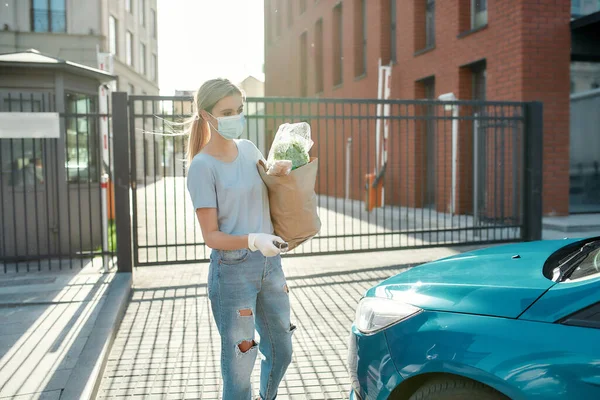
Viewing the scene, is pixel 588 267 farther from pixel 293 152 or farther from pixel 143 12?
pixel 143 12

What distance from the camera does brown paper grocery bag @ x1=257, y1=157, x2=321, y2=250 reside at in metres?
2.80

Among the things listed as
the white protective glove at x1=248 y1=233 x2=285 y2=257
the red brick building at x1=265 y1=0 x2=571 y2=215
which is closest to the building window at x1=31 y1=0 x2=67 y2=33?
the red brick building at x1=265 y1=0 x2=571 y2=215

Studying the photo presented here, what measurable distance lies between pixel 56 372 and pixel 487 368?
3.07 meters

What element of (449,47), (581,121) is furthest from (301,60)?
(581,121)

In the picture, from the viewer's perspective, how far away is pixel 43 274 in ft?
24.9

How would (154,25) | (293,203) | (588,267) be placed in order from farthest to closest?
(154,25)
(293,203)
(588,267)

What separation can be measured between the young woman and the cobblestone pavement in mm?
1315

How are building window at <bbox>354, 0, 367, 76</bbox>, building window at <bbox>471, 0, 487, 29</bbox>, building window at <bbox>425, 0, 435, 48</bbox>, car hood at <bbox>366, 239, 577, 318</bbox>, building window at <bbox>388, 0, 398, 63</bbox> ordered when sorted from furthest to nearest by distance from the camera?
building window at <bbox>354, 0, 367, 76</bbox>, building window at <bbox>388, 0, 398, 63</bbox>, building window at <bbox>425, 0, 435, 48</bbox>, building window at <bbox>471, 0, 487, 29</bbox>, car hood at <bbox>366, 239, 577, 318</bbox>

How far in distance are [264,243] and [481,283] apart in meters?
0.94

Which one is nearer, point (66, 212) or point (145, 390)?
point (145, 390)

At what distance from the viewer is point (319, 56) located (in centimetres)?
2583

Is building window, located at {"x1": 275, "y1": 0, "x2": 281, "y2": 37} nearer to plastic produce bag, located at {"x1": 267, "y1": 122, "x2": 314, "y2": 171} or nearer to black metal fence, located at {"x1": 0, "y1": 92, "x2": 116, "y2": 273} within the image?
black metal fence, located at {"x1": 0, "y1": 92, "x2": 116, "y2": 273}

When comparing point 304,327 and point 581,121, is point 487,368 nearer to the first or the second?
point 304,327

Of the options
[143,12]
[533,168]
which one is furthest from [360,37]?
[143,12]
